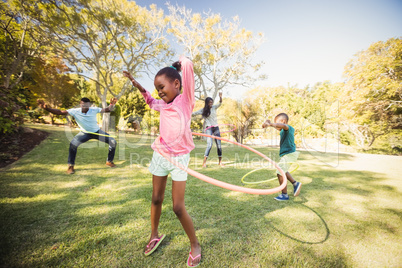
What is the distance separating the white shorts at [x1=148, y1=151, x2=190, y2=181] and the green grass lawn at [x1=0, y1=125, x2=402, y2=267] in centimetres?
95

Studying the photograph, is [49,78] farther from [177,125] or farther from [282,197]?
[282,197]

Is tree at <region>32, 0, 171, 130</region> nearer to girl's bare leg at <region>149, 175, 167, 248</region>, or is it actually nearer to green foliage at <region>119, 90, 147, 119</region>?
green foliage at <region>119, 90, 147, 119</region>

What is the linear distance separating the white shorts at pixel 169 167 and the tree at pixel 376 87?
596 inches

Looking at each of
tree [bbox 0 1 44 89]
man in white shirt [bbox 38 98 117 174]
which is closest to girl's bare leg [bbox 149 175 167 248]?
man in white shirt [bbox 38 98 117 174]

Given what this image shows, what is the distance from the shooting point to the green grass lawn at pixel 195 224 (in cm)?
183

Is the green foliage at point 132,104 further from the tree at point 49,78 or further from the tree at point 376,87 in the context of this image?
the tree at point 376,87

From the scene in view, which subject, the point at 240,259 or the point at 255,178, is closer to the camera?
the point at 240,259

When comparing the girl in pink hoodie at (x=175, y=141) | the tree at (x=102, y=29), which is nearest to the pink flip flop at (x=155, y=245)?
the girl in pink hoodie at (x=175, y=141)

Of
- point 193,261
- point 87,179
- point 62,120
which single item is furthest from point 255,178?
point 62,120

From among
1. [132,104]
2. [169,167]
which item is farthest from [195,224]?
[132,104]

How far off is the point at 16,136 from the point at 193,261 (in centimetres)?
954

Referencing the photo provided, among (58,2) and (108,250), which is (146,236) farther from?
(58,2)

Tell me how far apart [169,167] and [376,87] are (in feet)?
52.3

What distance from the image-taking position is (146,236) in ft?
6.90
